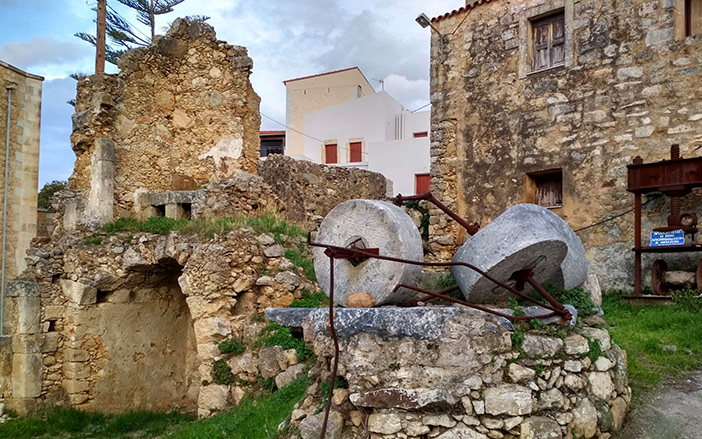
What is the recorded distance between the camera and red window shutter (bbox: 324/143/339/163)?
28.7 meters

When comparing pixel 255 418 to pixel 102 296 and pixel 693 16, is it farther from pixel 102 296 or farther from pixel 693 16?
pixel 693 16

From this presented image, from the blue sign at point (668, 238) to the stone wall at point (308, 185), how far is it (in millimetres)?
6846

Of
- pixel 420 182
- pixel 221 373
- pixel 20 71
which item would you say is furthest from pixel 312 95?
pixel 221 373

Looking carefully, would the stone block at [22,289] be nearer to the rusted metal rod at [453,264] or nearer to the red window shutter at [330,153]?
the rusted metal rod at [453,264]

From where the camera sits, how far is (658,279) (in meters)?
8.48

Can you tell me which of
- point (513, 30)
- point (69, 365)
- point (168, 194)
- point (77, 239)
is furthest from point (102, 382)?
point (513, 30)

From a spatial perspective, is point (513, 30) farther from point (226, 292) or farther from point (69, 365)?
point (69, 365)

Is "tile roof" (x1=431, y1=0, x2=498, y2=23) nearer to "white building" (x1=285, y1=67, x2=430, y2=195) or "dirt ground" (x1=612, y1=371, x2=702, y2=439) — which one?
"dirt ground" (x1=612, y1=371, x2=702, y2=439)

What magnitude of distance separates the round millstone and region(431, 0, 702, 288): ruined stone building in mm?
5670

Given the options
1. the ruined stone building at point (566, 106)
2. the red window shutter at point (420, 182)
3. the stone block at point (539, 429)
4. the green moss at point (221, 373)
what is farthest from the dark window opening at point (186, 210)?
the red window shutter at point (420, 182)

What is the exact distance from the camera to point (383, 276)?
4477 mm

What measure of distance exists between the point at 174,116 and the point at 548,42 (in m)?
6.79

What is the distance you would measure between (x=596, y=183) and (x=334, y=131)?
789 inches

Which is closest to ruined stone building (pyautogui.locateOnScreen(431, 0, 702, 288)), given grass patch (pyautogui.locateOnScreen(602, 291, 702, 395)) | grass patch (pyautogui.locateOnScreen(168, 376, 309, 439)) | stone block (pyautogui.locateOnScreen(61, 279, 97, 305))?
grass patch (pyautogui.locateOnScreen(602, 291, 702, 395))
